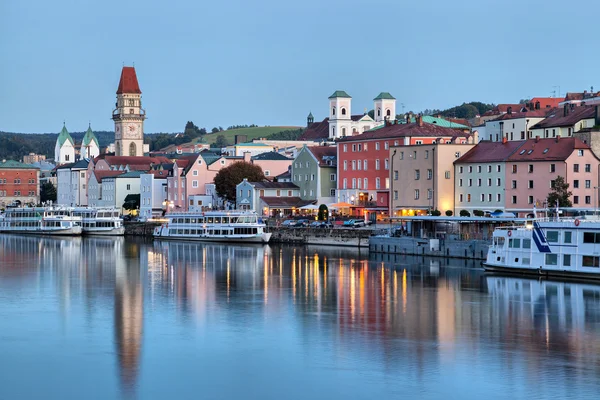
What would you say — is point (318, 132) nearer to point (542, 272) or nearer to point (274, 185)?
point (274, 185)

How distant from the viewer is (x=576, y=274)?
45.6 m

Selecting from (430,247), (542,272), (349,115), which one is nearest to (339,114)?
(349,115)

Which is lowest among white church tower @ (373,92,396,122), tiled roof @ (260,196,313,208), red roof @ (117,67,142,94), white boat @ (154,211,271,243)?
white boat @ (154,211,271,243)

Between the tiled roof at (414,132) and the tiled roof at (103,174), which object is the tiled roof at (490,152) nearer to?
the tiled roof at (414,132)

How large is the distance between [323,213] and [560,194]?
21416 mm

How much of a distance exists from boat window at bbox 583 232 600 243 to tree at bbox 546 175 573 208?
1693 centimetres

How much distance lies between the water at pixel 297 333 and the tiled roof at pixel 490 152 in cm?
1640

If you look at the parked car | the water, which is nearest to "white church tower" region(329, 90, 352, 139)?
the parked car

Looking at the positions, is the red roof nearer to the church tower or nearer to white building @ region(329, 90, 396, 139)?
the church tower

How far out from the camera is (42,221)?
98875 mm

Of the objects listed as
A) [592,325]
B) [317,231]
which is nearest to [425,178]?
[317,231]

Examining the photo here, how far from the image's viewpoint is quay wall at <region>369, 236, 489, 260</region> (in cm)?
5641

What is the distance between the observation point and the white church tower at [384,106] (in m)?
Answer: 140

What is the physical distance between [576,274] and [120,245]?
135 feet
